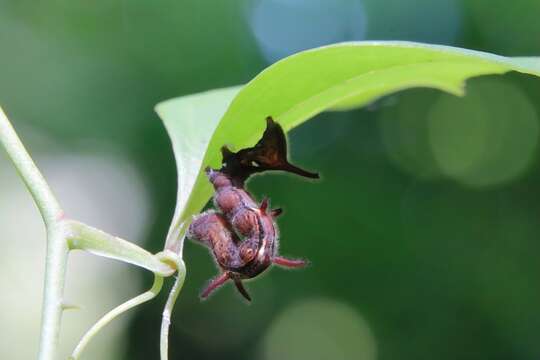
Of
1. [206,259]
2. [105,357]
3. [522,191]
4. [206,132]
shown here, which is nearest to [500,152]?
[522,191]

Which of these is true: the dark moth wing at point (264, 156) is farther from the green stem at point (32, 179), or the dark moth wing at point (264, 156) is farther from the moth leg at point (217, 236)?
the green stem at point (32, 179)

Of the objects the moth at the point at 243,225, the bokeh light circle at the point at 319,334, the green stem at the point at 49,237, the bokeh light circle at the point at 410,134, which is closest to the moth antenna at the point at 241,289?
the moth at the point at 243,225

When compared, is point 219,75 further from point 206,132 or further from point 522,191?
point 206,132

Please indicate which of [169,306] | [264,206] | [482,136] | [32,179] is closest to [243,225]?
[264,206]

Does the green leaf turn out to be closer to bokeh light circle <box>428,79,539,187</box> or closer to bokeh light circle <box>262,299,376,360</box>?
bokeh light circle <box>428,79,539,187</box>

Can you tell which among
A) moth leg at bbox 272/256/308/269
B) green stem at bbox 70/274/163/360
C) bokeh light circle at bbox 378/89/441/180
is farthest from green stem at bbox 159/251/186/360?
bokeh light circle at bbox 378/89/441/180

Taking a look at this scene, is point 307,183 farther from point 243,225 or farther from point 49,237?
point 49,237
